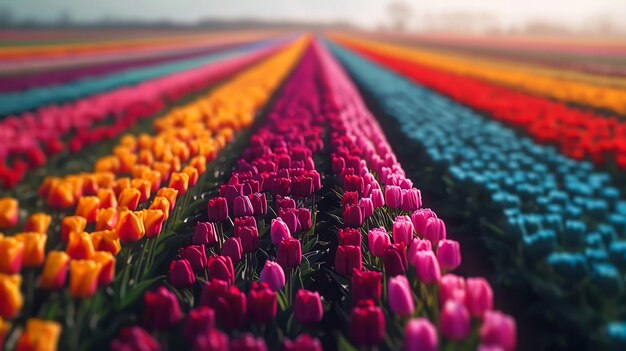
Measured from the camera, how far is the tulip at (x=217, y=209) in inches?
117

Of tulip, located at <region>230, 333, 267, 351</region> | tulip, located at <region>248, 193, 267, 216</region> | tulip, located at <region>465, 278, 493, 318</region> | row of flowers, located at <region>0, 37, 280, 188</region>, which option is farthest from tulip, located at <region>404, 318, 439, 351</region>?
row of flowers, located at <region>0, 37, 280, 188</region>

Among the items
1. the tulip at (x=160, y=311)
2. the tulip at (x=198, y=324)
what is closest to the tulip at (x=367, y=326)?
the tulip at (x=198, y=324)

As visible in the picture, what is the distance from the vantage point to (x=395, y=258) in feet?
7.77

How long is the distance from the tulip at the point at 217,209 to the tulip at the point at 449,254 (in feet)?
3.82

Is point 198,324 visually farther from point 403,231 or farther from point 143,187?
point 143,187

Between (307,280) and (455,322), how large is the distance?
1163 millimetres

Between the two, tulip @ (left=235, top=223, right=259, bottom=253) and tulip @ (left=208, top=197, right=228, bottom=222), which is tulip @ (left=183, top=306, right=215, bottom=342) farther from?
tulip @ (left=208, top=197, right=228, bottom=222)

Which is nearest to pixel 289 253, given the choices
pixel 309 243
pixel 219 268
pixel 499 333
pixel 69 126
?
pixel 219 268

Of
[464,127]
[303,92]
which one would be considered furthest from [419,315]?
[303,92]

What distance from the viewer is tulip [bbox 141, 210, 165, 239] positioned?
2.74m

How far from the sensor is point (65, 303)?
7.13 feet

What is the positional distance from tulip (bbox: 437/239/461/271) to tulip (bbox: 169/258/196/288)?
1007mm

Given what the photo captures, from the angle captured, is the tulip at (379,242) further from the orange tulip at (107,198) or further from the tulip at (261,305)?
the orange tulip at (107,198)

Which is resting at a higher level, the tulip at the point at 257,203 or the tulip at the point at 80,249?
the tulip at the point at 80,249
